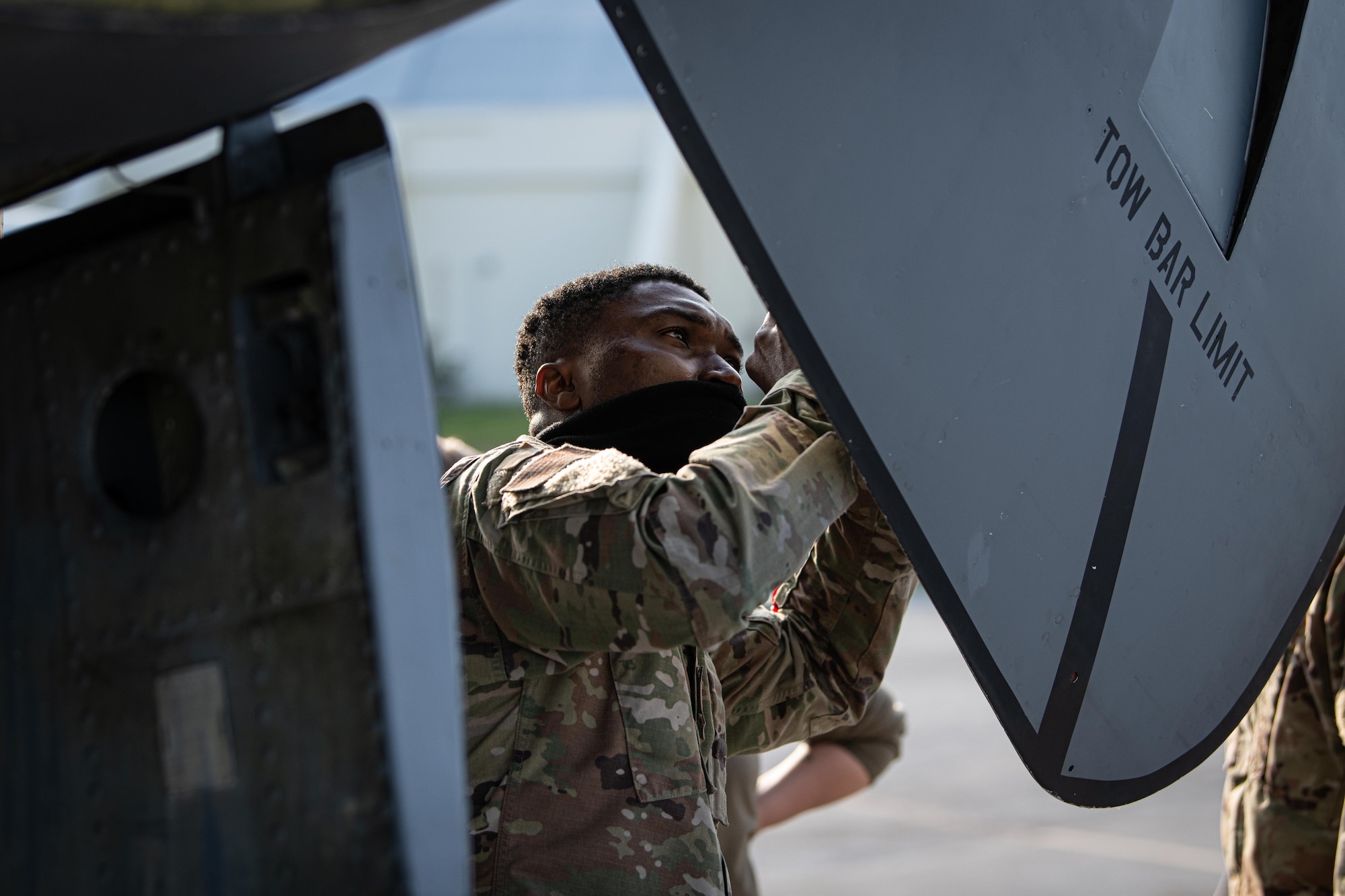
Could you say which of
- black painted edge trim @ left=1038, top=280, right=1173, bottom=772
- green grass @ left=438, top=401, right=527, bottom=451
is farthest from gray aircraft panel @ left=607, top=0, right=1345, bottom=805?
green grass @ left=438, top=401, right=527, bottom=451

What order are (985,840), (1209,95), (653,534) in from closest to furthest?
(653,534) < (1209,95) < (985,840)

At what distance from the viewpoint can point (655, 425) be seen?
78.5 inches

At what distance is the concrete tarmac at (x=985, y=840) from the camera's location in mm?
5621

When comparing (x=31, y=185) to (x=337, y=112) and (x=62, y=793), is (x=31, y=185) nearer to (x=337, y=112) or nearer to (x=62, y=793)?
(x=337, y=112)

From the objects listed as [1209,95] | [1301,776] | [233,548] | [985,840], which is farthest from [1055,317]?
[985,840]

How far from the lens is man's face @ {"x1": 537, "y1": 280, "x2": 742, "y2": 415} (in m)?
2.16

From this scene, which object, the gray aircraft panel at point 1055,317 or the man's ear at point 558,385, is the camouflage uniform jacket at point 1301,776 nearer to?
the gray aircraft panel at point 1055,317

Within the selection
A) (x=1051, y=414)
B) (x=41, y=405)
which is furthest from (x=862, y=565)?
(x=41, y=405)

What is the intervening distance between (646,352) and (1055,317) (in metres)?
0.73

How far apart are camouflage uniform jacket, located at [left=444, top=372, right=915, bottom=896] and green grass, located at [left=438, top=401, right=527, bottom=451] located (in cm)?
2530

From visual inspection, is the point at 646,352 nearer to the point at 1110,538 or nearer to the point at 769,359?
the point at 769,359

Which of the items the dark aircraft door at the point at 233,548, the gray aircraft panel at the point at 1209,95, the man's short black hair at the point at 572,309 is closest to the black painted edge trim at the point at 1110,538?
the gray aircraft panel at the point at 1209,95

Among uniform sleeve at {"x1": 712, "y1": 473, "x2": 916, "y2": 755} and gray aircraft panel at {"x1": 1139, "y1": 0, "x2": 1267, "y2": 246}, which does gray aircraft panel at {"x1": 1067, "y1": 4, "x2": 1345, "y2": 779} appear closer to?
gray aircraft panel at {"x1": 1139, "y1": 0, "x2": 1267, "y2": 246}

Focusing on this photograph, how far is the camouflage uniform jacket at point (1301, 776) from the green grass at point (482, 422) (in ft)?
81.2
